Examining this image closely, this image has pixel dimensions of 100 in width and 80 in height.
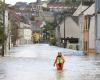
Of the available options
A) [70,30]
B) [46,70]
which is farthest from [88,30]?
[46,70]

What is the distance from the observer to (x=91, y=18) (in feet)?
271

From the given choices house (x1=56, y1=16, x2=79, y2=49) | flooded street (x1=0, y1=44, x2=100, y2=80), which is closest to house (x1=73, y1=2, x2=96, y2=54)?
flooded street (x1=0, y1=44, x2=100, y2=80)

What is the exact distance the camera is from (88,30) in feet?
286

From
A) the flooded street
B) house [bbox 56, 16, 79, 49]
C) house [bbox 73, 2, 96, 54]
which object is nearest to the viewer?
the flooded street

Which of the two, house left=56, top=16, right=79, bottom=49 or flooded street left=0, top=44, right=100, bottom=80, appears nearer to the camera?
flooded street left=0, top=44, right=100, bottom=80

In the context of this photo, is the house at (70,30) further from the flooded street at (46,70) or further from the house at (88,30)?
the flooded street at (46,70)

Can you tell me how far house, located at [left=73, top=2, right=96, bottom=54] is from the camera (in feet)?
264

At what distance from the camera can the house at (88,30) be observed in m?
80.6

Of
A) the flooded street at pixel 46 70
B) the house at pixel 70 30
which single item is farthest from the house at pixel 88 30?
the house at pixel 70 30

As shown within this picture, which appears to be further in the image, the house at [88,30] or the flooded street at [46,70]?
the house at [88,30]

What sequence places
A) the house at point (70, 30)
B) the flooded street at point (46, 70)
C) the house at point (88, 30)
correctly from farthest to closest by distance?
1. the house at point (70, 30)
2. the house at point (88, 30)
3. the flooded street at point (46, 70)

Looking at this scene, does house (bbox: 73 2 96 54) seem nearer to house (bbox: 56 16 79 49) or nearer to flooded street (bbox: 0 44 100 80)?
flooded street (bbox: 0 44 100 80)

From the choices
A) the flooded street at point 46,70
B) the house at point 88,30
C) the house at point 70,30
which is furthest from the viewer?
the house at point 70,30

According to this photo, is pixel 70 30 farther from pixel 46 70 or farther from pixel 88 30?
pixel 46 70
